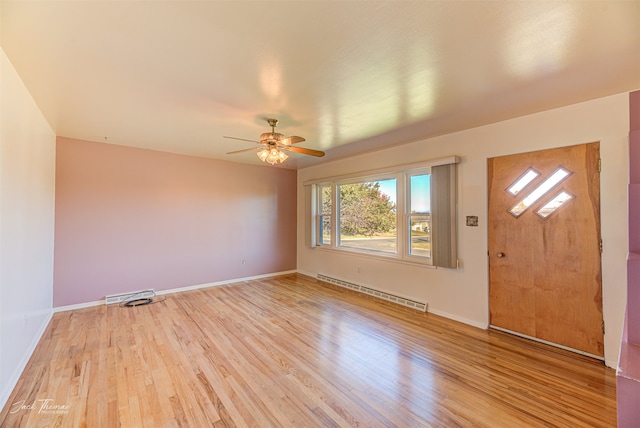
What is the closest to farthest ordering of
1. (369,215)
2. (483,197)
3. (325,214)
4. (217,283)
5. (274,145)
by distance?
1. (274,145)
2. (483,197)
3. (369,215)
4. (217,283)
5. (325,214)

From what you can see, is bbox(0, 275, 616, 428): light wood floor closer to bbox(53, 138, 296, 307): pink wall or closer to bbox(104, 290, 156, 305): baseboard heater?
bbox(104, 290, 156, 305): baseboard heater

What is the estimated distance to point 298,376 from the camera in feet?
7.54

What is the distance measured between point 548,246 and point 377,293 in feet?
7.94

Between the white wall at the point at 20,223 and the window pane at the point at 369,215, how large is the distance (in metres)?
4.36

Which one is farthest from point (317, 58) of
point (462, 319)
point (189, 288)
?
point (189, 288)

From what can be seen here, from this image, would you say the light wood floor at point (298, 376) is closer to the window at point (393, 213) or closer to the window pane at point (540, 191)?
the window at point (393, 213)

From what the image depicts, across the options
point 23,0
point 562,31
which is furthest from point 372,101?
point 23,0

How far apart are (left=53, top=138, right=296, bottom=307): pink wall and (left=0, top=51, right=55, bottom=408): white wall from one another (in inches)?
26.7

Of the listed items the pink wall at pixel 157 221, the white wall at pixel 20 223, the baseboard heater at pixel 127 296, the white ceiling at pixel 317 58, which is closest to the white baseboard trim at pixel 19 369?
the white wall at pixel 20 223

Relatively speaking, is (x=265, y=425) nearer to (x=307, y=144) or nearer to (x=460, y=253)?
(x=460, y=253)

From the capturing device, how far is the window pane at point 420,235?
3957 millimetres

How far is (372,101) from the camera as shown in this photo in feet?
8.34

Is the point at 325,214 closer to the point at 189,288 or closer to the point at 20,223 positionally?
the point at 189,288

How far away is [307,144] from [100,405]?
3.67m
